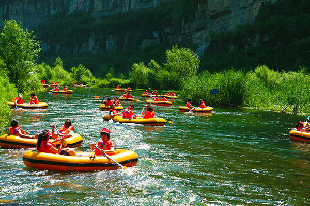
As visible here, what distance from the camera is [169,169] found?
9.09 metres

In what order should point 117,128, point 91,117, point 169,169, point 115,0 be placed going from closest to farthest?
point 169,169 < point 117,128 < point 91,117 < point 115,0

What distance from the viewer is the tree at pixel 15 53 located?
96.1 feet

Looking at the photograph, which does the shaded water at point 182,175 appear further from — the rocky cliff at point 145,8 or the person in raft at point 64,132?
the rocky cliff at point 145,8

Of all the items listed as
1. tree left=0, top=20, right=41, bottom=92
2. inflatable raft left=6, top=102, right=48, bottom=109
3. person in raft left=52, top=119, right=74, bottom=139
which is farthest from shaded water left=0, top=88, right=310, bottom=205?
tree left=0, top=20, right=41, bottom=92

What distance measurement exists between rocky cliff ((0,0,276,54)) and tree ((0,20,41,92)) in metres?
49.3

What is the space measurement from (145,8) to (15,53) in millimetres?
100356

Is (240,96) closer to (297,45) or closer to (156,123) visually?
(156,123)

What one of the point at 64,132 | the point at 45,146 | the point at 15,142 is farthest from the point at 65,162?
the point at 64,132

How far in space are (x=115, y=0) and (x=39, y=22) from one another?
182 ft

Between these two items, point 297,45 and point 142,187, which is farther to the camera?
point 297,45

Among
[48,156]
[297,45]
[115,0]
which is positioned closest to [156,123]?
[48,156]

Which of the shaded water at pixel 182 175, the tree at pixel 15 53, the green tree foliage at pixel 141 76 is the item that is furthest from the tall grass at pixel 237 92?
the green tree foliage at pixel 141 76

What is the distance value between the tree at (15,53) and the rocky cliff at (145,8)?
49.3 metres

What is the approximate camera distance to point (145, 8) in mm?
123938
